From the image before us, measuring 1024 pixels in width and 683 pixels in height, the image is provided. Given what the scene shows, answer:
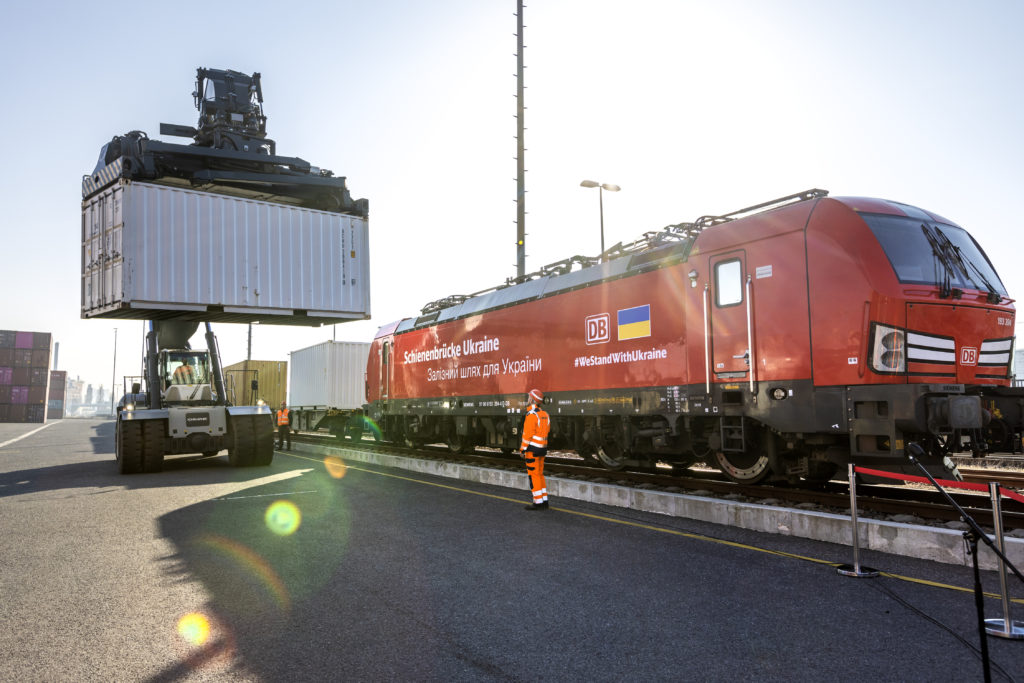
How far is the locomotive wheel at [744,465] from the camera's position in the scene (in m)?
9.55

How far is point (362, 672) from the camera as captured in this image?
4051 mm

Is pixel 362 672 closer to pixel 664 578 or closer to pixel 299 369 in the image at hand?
pixel 664 578

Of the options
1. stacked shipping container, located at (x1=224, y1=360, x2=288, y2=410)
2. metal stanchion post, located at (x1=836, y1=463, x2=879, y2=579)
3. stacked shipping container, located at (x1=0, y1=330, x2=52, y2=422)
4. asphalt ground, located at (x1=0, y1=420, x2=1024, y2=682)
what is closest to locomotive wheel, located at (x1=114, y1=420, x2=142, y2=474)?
asphalt ground, located at (x1=0, y1=420, x2=1024, y2=682)

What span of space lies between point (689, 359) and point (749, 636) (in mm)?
5691

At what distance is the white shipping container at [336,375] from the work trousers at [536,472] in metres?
17.3

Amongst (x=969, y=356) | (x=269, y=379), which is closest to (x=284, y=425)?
(x=269, y=379)

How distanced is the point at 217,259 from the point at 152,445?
14.3 ft

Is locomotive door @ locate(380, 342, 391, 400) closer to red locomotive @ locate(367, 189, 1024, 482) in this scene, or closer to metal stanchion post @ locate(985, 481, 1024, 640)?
red locomotive @ locate(367, 189, 1024, 482)

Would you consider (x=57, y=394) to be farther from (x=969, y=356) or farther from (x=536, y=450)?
(x=969, y=356)

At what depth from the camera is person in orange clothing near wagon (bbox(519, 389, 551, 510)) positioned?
9445 mm

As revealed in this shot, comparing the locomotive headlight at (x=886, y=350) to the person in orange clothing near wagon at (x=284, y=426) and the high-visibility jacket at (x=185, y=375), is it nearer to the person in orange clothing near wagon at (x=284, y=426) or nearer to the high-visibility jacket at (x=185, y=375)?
the high-visibility jacket at (x=185, y=375)

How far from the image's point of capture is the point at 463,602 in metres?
5.38

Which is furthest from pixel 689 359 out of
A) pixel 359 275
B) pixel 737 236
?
pixel 359 275

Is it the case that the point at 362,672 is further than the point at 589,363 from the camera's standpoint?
No
